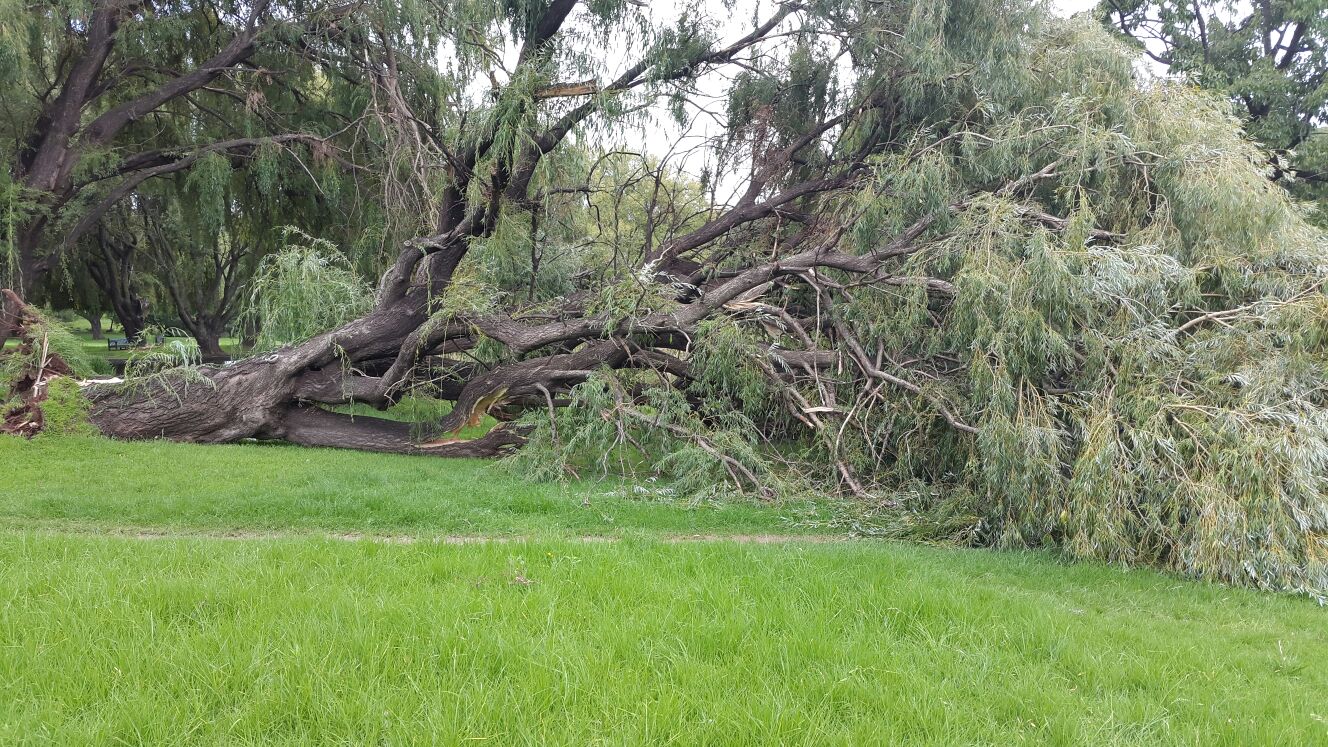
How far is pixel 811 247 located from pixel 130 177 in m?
12.1

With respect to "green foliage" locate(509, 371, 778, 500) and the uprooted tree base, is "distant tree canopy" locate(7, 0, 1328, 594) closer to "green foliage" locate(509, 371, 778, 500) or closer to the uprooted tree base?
"green foliage" locate(509, 371, 778, 500)

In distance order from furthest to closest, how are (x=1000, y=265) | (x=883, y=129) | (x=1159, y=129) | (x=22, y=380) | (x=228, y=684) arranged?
(x=883, y=129) → (x=22, y=380) → (x=1159, y=129) → (x=1000, y=265) → (x=228, y=684)

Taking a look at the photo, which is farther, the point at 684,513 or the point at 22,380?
the point at 22,380

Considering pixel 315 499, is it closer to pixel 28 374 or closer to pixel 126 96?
pixel 28 374

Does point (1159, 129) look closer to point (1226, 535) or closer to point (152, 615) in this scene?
Result: point (1226, 535)

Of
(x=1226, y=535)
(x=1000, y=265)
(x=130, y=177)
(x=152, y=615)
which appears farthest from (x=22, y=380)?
(x=1226, y=535)

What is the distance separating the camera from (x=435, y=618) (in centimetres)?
359

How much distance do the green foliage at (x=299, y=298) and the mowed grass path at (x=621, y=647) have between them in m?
Result: 5.43

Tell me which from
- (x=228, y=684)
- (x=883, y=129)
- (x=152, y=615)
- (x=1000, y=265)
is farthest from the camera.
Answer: (x=883, y=129)

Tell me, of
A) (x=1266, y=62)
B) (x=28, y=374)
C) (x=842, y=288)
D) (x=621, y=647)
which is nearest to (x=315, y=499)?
(x=621, y=647)

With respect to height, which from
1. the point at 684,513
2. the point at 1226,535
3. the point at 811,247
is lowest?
the point at 684,513

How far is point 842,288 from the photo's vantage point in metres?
9.52

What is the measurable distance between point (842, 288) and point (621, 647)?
6.96 m

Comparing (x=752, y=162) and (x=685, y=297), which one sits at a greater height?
(x=752, y=162)
